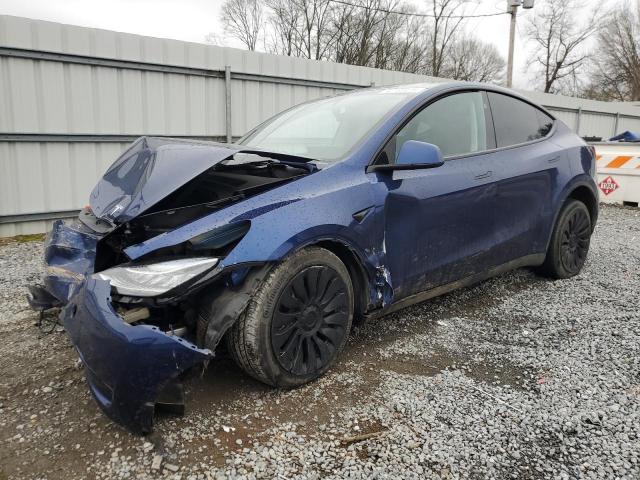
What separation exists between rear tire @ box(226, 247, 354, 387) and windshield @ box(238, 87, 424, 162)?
695 millimetres

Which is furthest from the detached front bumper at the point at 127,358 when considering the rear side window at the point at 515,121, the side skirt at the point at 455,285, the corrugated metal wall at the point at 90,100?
the corrugated metal wall at the point at 90,100

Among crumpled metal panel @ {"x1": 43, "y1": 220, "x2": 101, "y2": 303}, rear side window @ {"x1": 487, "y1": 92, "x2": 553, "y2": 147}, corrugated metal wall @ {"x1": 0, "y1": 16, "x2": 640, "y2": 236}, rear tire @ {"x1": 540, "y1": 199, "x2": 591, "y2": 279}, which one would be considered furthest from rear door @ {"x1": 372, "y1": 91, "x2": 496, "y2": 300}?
corrugated metal wall @ {"x1": 0, "y1": 16, "x2": 640, "y2": 236}

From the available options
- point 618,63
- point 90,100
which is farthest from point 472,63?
point 90,100

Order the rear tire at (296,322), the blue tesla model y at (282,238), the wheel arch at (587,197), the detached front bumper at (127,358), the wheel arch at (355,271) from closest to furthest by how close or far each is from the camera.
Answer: the detached front bumper at (127,358) < the blue tesla model y at (282,238) < the rear tire at (296,322) < the wheel arch at (355,271) < the wheel arch at (587,197)

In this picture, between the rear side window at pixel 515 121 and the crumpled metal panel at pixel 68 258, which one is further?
the rear side window at pixel 515 121

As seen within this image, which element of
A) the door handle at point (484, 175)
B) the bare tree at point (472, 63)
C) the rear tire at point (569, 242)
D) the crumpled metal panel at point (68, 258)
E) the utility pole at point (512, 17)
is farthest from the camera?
the bare tree at point (472, 63)

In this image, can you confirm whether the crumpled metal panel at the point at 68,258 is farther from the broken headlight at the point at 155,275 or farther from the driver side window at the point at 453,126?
the driver side window at the point at 453,126

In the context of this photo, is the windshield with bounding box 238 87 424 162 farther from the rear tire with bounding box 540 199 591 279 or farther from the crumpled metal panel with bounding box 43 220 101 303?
the rear tire with bounding box 540 199 591 279

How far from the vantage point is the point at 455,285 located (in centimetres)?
334

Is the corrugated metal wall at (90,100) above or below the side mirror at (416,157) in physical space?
above

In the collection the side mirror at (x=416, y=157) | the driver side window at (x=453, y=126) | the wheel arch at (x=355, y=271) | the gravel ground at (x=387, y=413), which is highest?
the driver side window at (x=453, y=126)

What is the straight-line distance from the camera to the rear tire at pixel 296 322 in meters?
2.26

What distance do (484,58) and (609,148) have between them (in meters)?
35.6

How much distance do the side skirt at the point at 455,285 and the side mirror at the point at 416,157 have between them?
0.79 metres
